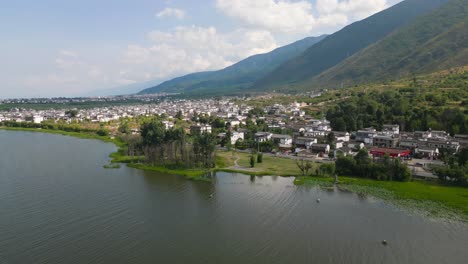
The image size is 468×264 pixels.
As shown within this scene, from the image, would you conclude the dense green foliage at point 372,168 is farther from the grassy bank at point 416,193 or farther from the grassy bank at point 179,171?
the grassy bank at point 179,171

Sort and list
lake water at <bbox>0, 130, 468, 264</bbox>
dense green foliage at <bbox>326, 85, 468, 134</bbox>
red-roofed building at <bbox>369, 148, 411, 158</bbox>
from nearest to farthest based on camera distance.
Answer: lake water at <bbox>0, 130, 468, 264</bbox> < red-roofed building at <bbox>369, 148, 411, 158</bbox> < dense green foliage at <bbox>326, 85, 468, 134</bbox>

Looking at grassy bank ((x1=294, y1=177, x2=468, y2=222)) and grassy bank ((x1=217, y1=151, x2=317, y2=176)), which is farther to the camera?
grassy bank ((x1=217, y1=151, x2=317, y2=176))

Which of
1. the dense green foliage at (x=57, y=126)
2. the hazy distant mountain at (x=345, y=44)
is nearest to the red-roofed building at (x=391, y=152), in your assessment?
the dense green foliage at (x=57, y=126)

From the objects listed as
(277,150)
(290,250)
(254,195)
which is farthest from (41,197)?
(277,150)

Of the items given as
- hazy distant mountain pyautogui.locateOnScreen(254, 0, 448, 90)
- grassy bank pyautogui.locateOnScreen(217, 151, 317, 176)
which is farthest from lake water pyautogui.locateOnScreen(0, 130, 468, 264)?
hazy distant mountain pyautogui.locateOnScreen(254, 0, 448, 90)

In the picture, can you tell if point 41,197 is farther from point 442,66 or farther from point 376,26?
point 376,26

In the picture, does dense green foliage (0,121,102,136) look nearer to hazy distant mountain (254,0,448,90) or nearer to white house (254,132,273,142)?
white house (254,132,273,142)

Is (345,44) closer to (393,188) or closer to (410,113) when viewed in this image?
(410,113)
